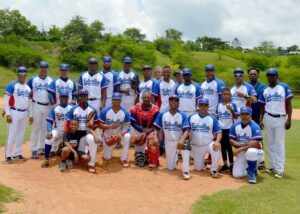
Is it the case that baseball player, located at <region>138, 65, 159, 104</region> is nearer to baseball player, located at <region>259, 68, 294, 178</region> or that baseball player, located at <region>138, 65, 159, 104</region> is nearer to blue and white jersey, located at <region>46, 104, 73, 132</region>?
blue and white jersey, located at <region>46, 104, 73, 132</region>

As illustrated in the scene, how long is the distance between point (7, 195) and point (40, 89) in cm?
337

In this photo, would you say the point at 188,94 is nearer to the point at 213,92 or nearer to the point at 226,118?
the point at 213,92

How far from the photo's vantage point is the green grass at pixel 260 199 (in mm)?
6586

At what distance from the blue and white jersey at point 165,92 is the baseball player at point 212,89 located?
2.82 ft

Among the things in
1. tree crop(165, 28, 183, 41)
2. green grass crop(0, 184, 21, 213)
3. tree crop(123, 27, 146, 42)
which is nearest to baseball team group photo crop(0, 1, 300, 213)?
green grass crop(0, 184, 21, 213)

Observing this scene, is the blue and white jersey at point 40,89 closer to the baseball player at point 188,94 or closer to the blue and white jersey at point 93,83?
the blue and white jersey at point 93,83

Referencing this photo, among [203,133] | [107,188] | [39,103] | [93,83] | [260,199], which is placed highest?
[93,83]

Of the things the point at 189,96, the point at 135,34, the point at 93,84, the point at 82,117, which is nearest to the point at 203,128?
the point at 189,96

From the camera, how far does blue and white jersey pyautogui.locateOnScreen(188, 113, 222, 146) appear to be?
28.3 ft

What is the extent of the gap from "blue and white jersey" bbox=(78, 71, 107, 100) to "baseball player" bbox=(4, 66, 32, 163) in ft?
4.63

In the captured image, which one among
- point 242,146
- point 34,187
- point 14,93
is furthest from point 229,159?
point 14,93

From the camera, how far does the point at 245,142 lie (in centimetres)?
852

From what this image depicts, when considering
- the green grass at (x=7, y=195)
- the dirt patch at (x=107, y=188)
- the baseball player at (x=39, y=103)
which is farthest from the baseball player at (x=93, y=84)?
the green grass at (x=7, y=195)

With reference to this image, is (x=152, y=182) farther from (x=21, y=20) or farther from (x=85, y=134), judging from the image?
(x=21, y=20)
